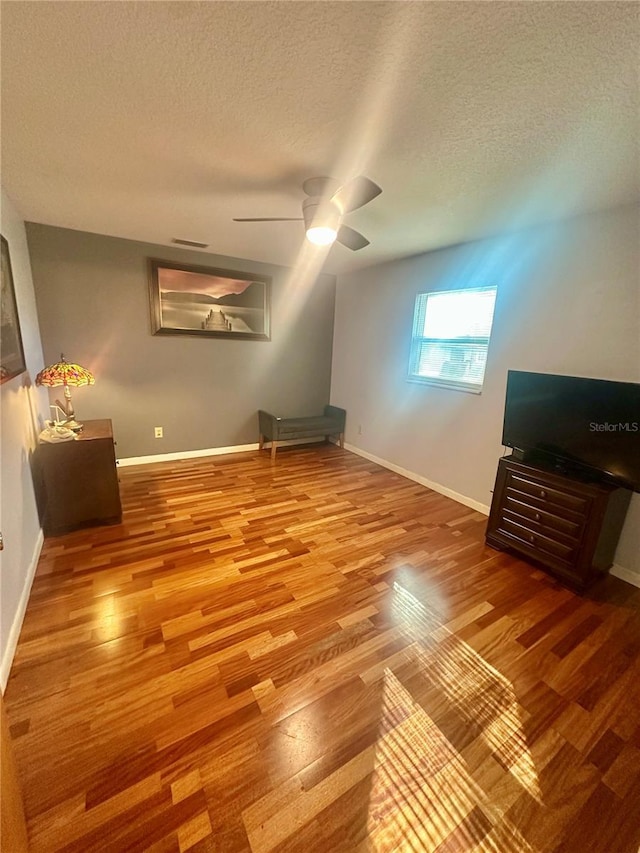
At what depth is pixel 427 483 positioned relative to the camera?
346 centimetres

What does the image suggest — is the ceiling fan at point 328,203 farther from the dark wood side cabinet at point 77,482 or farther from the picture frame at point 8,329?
the dark wood side cabinet at point 77,482

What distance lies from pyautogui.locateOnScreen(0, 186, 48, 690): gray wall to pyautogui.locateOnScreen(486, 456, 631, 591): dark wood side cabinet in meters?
2.84

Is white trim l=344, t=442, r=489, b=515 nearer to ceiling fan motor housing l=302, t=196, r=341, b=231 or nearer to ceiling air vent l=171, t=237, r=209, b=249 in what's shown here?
ceiling fan motor housing l=302, t=196, r=341, b=231

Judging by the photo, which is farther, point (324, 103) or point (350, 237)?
point (350, 237)

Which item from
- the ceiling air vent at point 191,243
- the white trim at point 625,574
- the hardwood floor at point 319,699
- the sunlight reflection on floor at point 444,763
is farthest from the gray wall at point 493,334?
the ceiling air vent at point 191,243

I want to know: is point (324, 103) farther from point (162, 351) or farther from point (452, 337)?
point (162, 351)

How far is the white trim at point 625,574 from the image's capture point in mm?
2127

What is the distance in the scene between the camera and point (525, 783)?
1.14 meters

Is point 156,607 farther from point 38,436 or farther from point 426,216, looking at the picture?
point 426,216

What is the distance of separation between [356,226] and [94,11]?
76.8 inches

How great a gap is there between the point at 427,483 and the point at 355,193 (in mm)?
2697

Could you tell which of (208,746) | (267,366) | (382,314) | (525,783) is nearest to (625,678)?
(525,783)

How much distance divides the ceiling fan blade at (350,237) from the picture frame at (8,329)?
1.94m

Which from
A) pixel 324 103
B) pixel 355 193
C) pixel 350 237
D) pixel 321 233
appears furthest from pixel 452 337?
pixel 324 103
